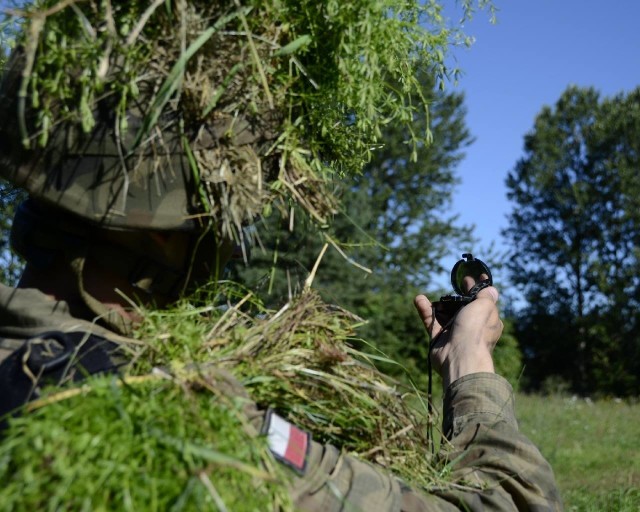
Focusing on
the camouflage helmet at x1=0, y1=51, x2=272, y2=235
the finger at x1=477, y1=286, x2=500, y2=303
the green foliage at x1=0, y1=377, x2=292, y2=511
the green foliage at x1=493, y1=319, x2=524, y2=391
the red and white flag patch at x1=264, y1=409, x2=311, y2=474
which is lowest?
the green foliage at x1=0, y1=377, x2=292, y2=511

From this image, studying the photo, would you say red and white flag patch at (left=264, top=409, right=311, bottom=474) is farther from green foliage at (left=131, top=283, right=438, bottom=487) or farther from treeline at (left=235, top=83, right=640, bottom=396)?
treeline at (left=235, top=83, right=640, bottom=396)

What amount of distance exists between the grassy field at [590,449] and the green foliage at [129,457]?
327 centimetres

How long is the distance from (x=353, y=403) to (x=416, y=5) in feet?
3.65

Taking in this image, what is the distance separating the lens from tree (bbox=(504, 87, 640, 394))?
32.3m

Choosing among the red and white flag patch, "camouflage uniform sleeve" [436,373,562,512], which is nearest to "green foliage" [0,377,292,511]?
the red and white flag patch

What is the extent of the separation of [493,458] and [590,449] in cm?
715

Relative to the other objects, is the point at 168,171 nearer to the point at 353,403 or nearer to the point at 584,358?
the point at 353,403

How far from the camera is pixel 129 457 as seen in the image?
1376 mm

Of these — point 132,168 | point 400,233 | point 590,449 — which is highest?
point 400,233

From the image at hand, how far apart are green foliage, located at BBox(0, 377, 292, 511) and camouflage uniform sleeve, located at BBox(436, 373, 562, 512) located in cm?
77

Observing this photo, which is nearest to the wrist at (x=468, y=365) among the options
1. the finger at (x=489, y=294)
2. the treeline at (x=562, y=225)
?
the finger at (x=489, y=294)

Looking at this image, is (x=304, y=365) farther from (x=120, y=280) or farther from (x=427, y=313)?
(x=427, y=313)

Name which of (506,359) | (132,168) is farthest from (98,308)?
(506,359)

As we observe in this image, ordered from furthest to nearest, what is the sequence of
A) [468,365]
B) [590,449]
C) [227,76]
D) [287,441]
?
1. [590,449]
2. [468,365]
3. [227,76]
4. [287,441]
